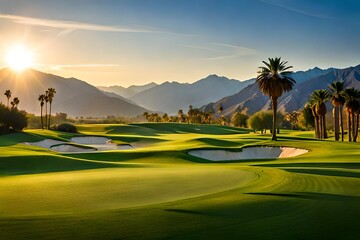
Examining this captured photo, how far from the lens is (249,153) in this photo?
177 ft

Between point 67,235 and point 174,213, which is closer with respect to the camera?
point 67,235

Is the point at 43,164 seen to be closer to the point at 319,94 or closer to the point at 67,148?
the point at 67,148

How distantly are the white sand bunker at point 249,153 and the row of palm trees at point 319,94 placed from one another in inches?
521

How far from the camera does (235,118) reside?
19100cm

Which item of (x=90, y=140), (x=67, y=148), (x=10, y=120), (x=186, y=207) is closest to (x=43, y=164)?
(x=186, y=207)

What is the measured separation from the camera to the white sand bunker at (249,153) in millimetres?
50844

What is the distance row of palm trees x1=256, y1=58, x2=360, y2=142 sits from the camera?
6531 centimetres

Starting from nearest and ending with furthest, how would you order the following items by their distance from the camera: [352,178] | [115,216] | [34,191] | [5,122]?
[115,216], [34,191], [352,178], [5,122]

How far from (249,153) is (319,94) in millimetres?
39392

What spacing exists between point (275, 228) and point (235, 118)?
181 m

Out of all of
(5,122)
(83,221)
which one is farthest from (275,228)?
(5,122)

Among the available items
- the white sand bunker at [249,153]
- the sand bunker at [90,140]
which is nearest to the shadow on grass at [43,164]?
the white sand bunker at [249,153]

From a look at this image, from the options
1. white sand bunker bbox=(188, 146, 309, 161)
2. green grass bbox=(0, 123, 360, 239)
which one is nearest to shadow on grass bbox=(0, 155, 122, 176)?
green grass bbox=(0, 123, 360, 239)

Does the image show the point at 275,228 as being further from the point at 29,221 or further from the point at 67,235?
the point at 29,221
